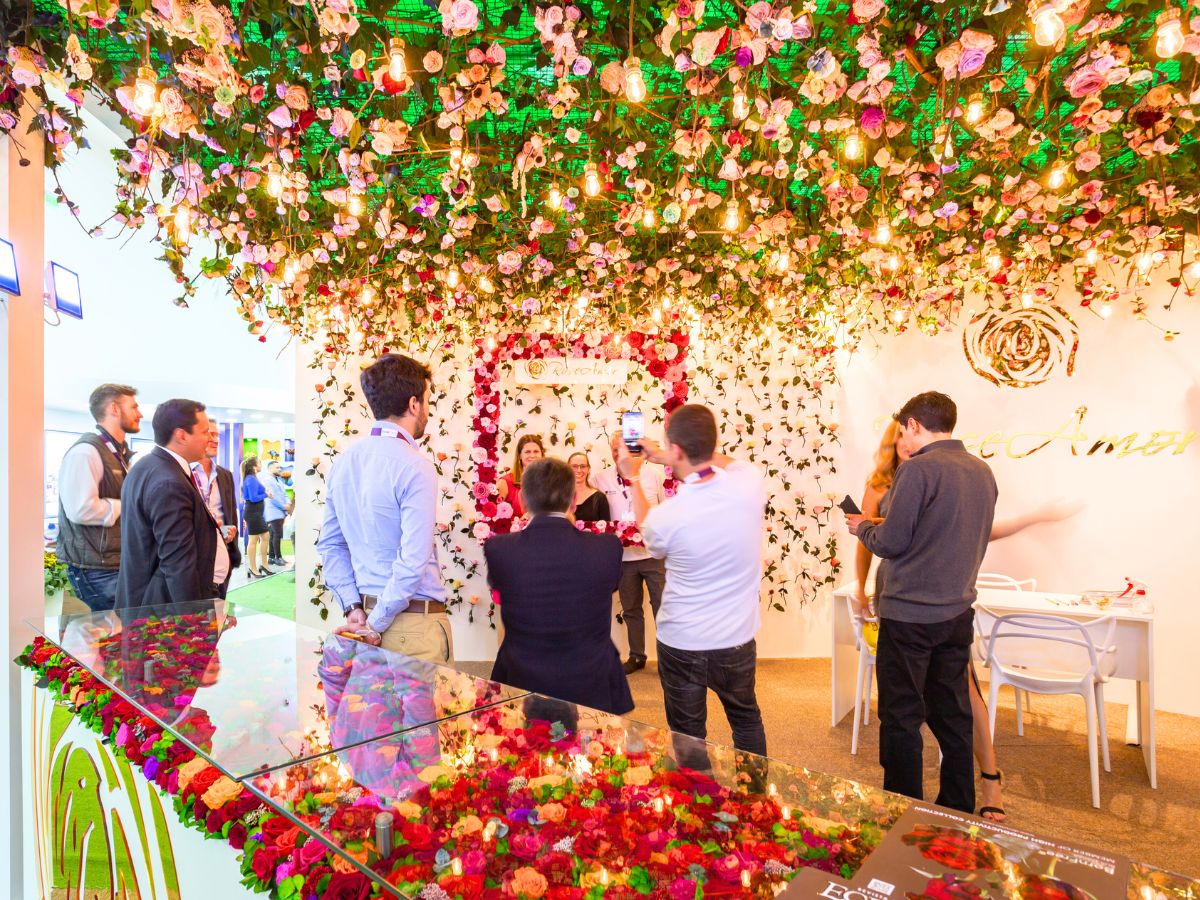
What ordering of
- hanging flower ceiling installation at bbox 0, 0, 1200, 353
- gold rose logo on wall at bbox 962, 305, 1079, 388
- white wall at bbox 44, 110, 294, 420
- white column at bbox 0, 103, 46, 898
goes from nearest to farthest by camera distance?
hanging flower ceiling installation at bbox 0, 0, 1200, 353, white column at bbox 0, 103, 46, 898, gold rose logo on wall at bbox 962, 305, 1079, 388, white wall at bbox 44, 110, 294, 420

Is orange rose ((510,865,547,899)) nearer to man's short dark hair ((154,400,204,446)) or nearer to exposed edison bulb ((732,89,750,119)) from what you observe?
exposed edison bulb ((732,89,750,119))

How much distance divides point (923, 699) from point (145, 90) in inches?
130

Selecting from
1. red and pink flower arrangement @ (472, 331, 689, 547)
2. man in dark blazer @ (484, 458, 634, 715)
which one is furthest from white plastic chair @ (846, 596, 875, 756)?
man in dark blazer @ (484, 458, 634, 715)

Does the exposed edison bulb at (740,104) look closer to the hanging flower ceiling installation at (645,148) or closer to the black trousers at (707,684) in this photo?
the hanging flower ceiling installation at (645,148)

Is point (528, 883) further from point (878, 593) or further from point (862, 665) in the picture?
point (862, 665)

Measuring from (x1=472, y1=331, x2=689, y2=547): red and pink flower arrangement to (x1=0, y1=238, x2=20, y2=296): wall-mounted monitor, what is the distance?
11.6ft

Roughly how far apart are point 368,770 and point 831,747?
11.5 feet

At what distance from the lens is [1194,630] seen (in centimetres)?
491

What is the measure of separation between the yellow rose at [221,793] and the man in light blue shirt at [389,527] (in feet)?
3.51

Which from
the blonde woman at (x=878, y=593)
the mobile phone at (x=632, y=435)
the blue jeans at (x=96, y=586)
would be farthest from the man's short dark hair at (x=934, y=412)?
the blue jeans at (x=96, y=586)

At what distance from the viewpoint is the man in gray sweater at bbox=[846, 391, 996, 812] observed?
2.80 meters

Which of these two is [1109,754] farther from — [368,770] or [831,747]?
[368,770]

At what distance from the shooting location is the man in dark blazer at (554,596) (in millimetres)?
2459

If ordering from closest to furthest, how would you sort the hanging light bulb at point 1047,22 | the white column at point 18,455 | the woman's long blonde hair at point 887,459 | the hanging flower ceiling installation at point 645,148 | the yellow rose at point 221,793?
the yellow rose at point 221,793 → the hanging light bulb at point 1047,22 → the hanging flower ceiling installation at point 645,148 → the white column at point 18,455 → the woman's long blonde hair at point 887,459
